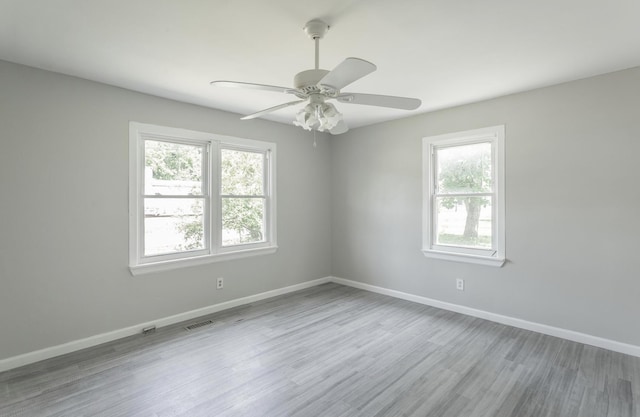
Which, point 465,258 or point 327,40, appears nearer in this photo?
point 327,40

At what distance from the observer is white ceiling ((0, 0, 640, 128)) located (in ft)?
6.24

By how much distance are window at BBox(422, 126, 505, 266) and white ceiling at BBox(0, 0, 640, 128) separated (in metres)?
0.79

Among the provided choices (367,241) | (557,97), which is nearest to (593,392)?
(557,97)

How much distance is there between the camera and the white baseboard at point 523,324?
286cm

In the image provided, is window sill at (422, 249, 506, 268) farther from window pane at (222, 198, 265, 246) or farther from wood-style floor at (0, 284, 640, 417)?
window pane at (222, 198, 265, 246)

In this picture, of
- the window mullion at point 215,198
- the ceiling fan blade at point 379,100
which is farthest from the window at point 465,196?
the window mullion at point 215,198

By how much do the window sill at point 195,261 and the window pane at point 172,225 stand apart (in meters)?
0.14

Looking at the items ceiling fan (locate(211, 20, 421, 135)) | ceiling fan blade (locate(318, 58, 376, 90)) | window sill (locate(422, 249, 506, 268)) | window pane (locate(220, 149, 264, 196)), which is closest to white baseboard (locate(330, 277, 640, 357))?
window sill (locate(422, 249, 506, 268))

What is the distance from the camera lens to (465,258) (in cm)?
383

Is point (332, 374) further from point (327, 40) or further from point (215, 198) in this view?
point (327, 40)

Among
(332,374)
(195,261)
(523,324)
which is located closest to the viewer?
(332,374)

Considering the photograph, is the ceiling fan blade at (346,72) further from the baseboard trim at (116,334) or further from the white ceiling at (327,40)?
the baseboard trim at (116,334)

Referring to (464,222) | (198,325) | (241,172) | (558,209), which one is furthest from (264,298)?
(558,209)

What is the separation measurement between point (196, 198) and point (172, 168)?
0.43 m
